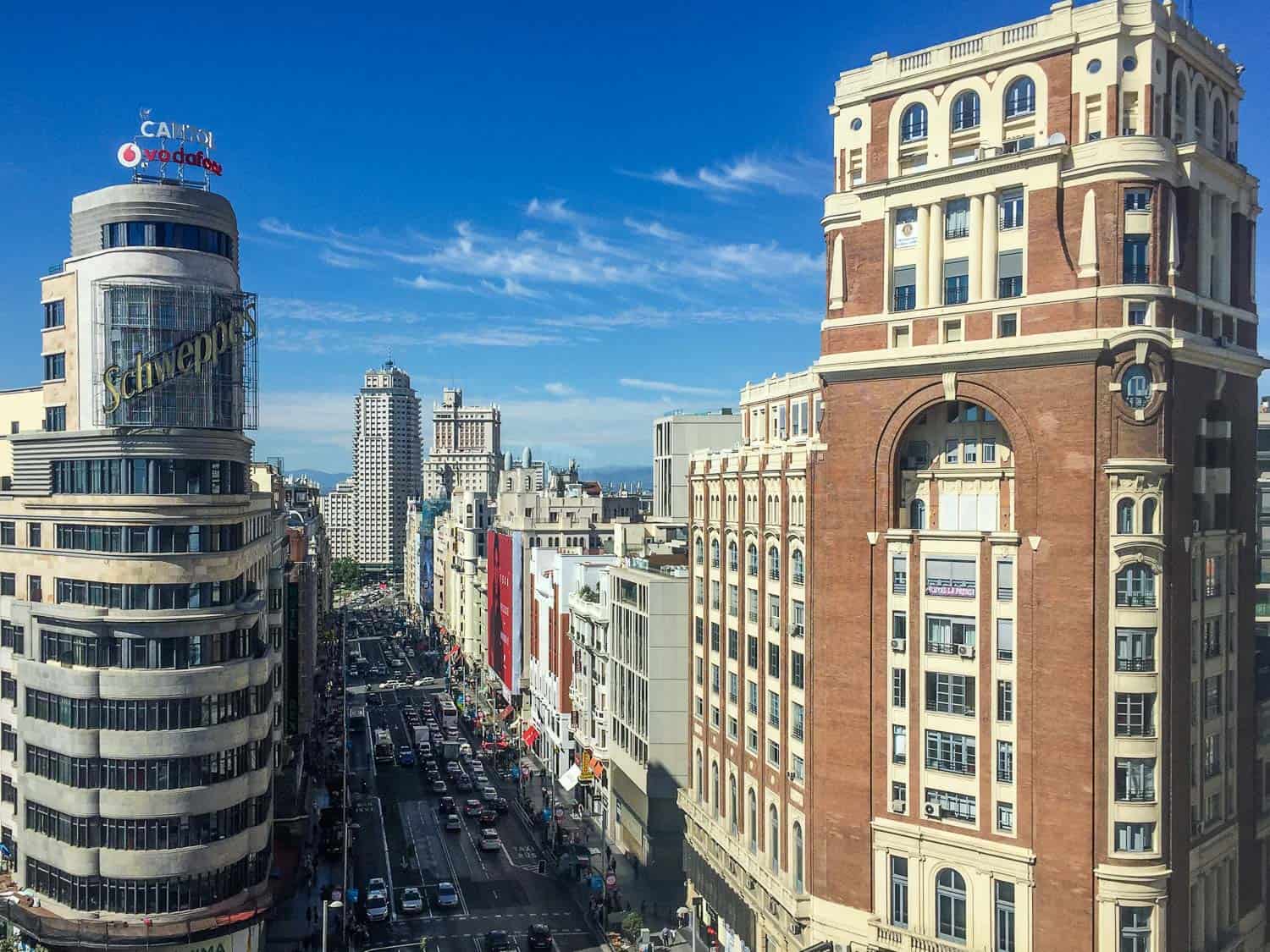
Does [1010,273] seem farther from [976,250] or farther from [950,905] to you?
[950,905]

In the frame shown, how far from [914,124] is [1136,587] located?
2663 centimetres

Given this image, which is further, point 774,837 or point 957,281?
point 774,837

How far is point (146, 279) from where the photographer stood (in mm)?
69938

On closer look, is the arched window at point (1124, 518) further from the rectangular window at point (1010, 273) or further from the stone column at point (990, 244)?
the stone column at point (990, 244)

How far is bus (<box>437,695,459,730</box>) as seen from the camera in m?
167

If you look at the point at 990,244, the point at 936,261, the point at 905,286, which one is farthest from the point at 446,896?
the point at 990,244

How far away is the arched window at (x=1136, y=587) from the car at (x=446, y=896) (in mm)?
61998

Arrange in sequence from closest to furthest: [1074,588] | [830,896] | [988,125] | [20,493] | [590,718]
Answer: [1074,588] → [988,125] → [830,896] → [20,493] → [590,718]

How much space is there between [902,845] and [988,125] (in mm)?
37295

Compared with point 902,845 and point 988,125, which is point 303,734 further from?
point 988,125

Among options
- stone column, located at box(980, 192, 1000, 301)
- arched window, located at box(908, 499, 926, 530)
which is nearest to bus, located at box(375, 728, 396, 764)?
arched window, located at box(908, 499, 926, 530)

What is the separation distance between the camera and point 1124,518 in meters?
51.8

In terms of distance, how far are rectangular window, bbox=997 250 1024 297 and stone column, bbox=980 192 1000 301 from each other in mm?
223

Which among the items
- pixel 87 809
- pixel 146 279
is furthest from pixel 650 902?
pixel 146 279
